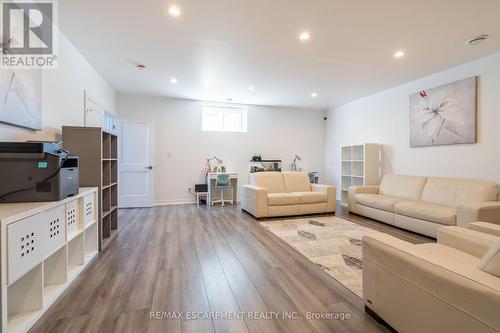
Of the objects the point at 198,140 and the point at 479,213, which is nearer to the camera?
the point at 479,213

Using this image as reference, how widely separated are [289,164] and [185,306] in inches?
217

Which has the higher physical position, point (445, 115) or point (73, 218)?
point (445, 115)

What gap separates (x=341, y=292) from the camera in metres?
1.95

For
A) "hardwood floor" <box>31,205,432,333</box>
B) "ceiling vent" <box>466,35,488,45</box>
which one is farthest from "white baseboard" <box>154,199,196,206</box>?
"ceiling vent" <box>466,35,488,45</box>

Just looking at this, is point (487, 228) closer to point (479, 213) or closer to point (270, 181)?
point (479, 213)

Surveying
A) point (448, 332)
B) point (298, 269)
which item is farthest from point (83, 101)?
point (448, 332)

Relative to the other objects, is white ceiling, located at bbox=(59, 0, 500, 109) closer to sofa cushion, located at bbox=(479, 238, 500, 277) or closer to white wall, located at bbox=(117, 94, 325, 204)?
white wall, located at bbox=(117, 94, 325, 204)

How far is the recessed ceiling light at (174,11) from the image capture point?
2.37m

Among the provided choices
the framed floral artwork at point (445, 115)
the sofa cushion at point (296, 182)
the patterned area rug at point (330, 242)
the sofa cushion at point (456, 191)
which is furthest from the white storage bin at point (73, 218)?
the framed floral artwork at point (445, 115)

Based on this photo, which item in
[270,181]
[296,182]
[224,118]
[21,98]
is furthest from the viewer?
[224,118]

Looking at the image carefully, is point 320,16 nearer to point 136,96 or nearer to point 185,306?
point 185,306

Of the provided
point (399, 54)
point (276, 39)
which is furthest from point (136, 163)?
point (399, 54)

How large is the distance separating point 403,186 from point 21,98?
5597 mm

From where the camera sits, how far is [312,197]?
462cm
